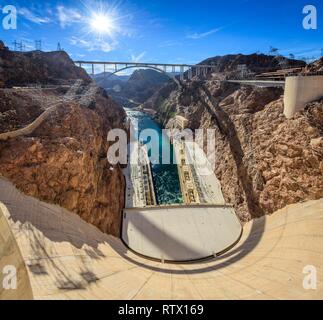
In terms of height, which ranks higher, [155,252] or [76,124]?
[76,124]

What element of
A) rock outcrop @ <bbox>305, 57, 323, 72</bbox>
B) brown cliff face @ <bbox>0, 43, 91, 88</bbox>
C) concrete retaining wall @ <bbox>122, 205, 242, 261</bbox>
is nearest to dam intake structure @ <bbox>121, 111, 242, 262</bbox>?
concrete retaining wall @ <bbox>122, 205, 242, 261</bbox>

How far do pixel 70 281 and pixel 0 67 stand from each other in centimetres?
3136

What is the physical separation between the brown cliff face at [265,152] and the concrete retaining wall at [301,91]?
2.88ft

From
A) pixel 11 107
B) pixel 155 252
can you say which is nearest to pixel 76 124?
pixel 11 107

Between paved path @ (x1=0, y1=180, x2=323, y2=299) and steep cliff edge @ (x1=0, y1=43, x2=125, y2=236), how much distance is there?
1.53 m

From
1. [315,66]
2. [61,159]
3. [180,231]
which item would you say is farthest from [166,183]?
[315,66]

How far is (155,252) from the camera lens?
19.8 meters

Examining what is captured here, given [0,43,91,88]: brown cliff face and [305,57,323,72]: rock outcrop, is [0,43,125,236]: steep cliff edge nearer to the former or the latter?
[0,43,91,88]: brown cliff face

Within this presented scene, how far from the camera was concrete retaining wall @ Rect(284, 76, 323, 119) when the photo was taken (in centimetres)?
2231

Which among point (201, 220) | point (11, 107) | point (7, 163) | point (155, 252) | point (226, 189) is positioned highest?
point (11, 107)

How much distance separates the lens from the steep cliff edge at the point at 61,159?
16406 millimetres

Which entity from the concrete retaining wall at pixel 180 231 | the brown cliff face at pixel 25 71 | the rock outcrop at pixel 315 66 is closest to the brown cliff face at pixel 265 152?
the concrete retaining wall at pixel 180 231

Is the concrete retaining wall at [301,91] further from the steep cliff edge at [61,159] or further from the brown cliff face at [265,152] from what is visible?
the steep cliff edge at [61,159]

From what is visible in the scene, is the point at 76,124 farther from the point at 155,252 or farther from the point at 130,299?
the point at 130,299
